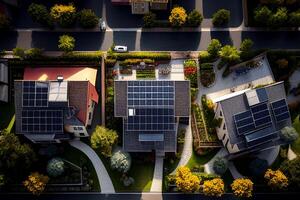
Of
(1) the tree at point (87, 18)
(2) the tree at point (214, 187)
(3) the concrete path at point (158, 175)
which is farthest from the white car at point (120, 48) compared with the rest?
(2) the tree at point (214, 187)

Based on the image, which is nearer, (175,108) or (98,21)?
(175,108)

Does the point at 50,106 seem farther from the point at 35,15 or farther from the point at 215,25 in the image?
the point at 215,25

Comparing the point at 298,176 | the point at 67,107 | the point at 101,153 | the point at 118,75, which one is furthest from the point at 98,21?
the point at 298,176

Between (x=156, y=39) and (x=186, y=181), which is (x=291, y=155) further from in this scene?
(x=156, y=39)

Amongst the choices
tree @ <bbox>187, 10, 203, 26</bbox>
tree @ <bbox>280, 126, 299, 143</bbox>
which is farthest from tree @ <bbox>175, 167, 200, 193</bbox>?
tree @ <bbox>187, 10, 203, 26</bbox>

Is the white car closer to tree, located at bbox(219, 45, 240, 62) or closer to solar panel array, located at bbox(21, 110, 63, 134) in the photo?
solar panel array, located at bbox(21, 110, 63, 134)

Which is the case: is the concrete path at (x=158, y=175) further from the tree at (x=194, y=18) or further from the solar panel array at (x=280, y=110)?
the tree at (x=194, y=18)

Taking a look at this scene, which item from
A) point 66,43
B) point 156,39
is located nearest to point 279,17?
point 156,39
